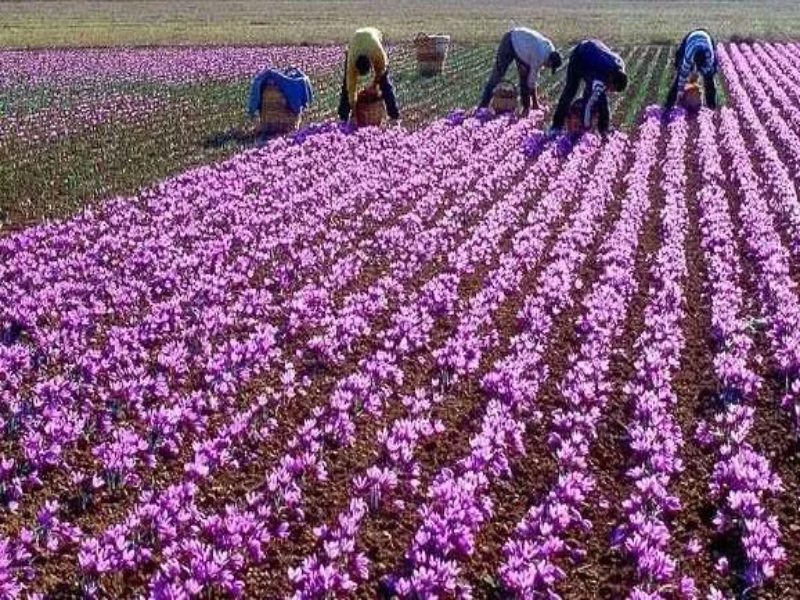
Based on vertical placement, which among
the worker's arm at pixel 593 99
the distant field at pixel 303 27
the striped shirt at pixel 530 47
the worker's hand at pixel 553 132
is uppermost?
the striped shirt at pixel 530 47

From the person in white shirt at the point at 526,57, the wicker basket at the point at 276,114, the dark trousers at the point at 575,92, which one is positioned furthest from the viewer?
the person in white shirt at the point at 526,57

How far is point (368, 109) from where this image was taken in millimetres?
21531

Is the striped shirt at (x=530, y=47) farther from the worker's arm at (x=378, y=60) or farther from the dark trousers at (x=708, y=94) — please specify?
the dark trousers at (x=708, y=94)

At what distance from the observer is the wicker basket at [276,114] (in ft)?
69.5

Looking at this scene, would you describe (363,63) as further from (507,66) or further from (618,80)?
(618,80)

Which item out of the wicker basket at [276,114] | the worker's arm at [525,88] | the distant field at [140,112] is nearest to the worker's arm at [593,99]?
the distant field at [140,112]

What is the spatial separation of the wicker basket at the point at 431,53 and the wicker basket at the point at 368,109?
36.1 ft

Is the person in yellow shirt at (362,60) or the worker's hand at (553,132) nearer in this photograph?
the worker's hand at (553,132)

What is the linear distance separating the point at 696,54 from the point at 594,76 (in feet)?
16.9

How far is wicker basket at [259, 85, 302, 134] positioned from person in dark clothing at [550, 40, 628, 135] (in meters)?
6.01

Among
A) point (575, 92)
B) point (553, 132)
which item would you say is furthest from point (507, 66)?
point (575, 92)

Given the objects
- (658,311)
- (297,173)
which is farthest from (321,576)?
(297,173)

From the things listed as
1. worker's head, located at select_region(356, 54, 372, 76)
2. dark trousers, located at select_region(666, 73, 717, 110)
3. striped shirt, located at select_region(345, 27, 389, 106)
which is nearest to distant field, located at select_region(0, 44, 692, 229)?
dark trousers, located at select_region(666, 73, 717, 110)

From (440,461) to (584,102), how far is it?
14.5 metres
